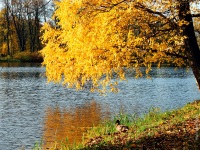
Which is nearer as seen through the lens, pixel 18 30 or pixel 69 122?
pixel 69 122

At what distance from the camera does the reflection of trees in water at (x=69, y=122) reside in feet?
53.8

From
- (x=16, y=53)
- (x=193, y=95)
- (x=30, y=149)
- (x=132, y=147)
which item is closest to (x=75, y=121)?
(x=30, y=149)

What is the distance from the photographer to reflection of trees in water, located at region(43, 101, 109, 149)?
53.8 ft

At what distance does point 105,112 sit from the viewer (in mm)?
24016

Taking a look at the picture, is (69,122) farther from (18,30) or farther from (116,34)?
(18,30)

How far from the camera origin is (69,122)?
20.5 meters

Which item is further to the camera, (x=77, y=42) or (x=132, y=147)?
(x=77, y=42)

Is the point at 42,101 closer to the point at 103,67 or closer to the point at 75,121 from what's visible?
the point at 75,121

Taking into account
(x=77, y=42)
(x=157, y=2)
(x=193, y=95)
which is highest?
(x=157, y=2)

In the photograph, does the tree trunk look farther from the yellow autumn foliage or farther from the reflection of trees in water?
the reflection of trees in water

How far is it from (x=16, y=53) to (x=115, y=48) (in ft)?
243

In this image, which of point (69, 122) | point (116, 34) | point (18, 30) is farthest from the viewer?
point (18, 30)

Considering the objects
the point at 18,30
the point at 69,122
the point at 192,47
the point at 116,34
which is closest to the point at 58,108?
the point at 69,122

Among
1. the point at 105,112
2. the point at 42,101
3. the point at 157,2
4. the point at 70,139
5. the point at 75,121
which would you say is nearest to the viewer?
the point at 157,2
